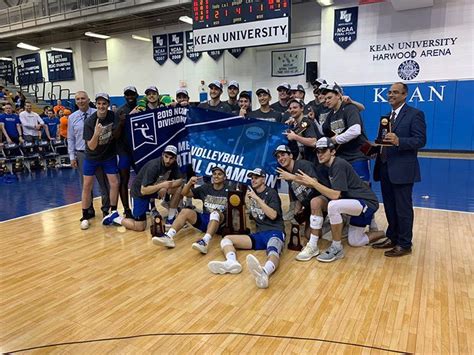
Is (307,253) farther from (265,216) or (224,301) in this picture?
(224,301)

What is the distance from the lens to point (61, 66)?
56.6ft

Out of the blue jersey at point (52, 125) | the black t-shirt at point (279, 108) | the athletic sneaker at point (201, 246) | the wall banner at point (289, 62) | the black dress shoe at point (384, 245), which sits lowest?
the black dress shoe at point (384, 245)

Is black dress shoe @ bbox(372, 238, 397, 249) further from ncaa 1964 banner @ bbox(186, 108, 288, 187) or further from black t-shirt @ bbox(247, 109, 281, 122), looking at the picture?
black t-shirt @ bbox(247, 109, 281, 122)

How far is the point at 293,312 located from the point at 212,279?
813 mm

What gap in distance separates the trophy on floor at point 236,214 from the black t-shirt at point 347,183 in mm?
950

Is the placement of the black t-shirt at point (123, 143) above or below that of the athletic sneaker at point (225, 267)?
above

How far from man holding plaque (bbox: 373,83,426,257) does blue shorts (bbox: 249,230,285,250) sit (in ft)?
3.47

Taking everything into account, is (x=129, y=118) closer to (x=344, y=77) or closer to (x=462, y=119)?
(x=344, y=77)

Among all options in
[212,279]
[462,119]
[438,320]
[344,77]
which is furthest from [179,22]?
[438,320]

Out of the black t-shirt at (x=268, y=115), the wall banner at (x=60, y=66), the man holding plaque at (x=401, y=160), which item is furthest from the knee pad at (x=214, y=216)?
the wall banner at (x=60, y=66)

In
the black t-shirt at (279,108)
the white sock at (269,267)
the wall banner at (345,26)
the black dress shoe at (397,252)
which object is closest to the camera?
the white sock at (269,267)

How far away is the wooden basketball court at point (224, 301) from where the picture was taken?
2.19 metres

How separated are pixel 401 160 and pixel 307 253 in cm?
121

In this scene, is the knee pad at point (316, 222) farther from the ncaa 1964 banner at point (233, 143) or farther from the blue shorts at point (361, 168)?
the ncaa 1964 banner at point (233, 143)
